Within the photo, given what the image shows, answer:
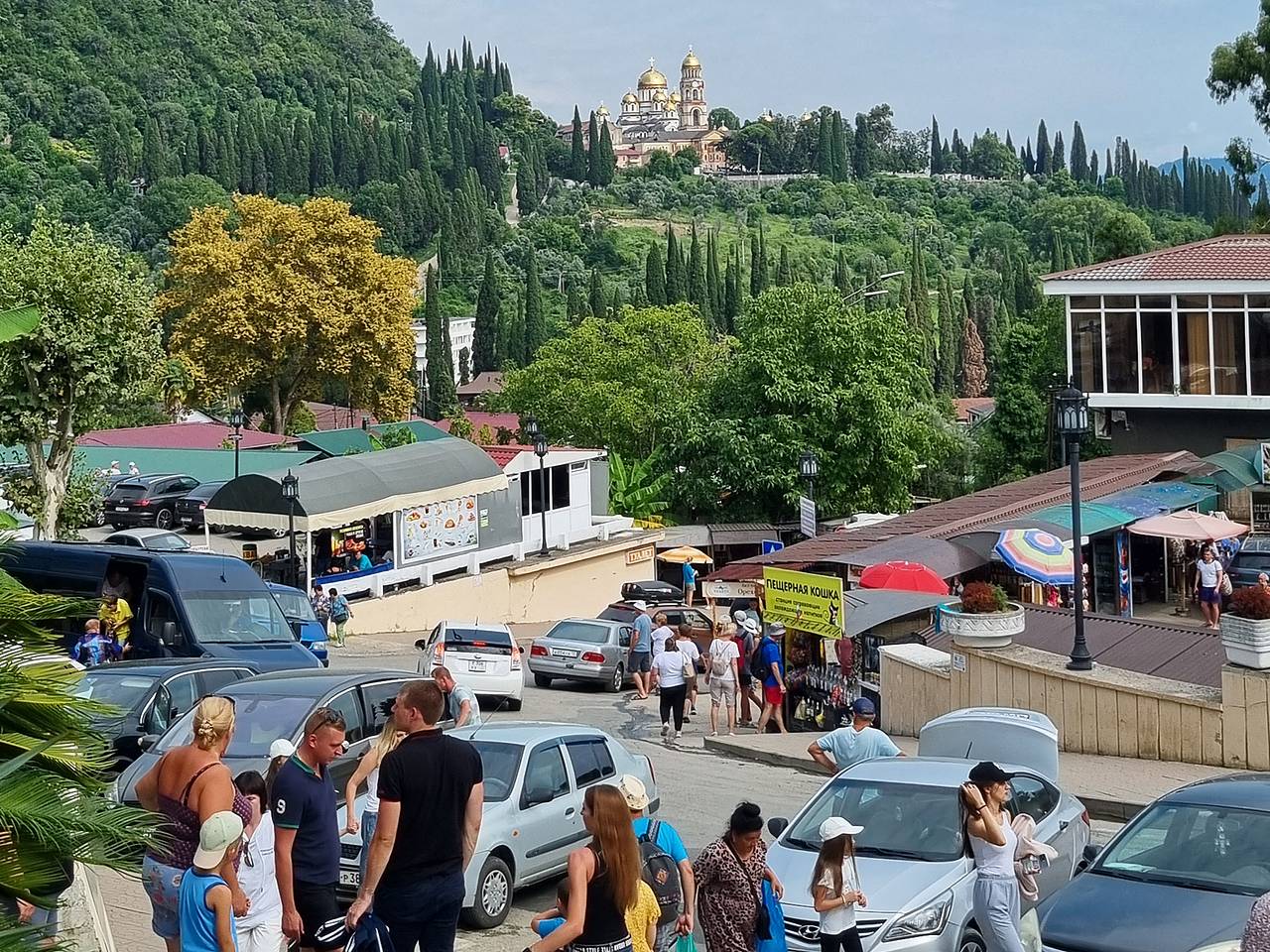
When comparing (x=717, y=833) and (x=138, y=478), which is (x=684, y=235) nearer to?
(x=138, y=478)

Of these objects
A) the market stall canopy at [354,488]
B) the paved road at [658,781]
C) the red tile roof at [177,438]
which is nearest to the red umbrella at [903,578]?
the paved road at [658,781]

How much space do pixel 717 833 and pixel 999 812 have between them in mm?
5144

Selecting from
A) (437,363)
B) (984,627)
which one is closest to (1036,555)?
(984,627)

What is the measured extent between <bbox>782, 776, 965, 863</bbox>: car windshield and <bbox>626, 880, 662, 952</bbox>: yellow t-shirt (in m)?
3.51

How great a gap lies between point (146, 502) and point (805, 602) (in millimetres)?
28426

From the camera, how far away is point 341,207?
61.2 meters

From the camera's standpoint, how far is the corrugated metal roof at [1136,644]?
720 inches

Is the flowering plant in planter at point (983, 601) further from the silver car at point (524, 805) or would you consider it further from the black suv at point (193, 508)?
the black suv at point (193, 508)

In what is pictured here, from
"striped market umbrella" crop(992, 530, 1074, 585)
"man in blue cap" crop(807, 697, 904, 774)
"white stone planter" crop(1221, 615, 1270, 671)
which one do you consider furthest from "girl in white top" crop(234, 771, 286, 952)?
"striped market umbrella" crop(992, 530, 1074, 585)

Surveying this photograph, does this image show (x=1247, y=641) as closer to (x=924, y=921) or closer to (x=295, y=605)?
(x=924, y=921)

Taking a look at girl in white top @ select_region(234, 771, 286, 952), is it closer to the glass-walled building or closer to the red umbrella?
the red umbrella

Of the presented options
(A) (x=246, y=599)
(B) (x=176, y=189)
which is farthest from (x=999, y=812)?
(B) (x=176, y=189)

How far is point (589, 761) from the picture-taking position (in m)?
12.5

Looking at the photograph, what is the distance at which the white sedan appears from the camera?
23031 mm
